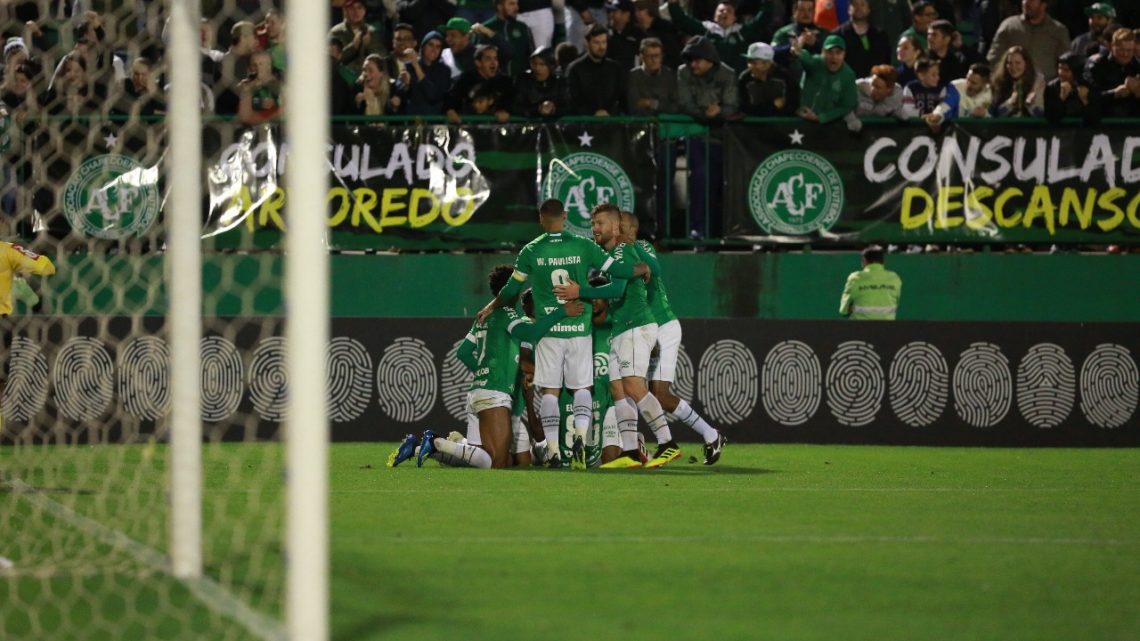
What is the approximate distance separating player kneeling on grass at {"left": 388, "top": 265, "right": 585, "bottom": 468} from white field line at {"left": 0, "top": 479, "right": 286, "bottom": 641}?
3.56 m

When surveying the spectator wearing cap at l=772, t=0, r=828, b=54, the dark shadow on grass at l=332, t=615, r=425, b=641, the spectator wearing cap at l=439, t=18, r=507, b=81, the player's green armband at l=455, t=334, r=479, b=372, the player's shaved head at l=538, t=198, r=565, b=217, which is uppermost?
the spectator wearing cap at l=772, t=0, r=828, b=54

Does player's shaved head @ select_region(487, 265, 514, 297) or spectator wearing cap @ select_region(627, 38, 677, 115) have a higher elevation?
spectator wearing cap @ select_region(627, 38, 677, 115)

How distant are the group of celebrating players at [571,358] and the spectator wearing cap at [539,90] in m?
3.28

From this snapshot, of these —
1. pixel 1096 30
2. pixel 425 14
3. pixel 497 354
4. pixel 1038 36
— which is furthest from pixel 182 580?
pixel 1096 30

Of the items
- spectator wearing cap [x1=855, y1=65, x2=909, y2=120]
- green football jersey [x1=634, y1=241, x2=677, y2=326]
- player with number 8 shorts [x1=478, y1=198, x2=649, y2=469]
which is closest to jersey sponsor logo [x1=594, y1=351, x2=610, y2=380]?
player with number 8 shorts [x1=478, y1=198, x2=649, y2=469]

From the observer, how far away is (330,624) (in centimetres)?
586

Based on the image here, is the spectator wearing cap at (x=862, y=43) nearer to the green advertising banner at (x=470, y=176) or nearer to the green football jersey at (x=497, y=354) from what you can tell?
the green advertising banner at (x=470, y=176)

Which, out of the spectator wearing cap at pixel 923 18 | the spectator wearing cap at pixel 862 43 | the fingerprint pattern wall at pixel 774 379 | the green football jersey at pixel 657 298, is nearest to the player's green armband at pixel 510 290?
the green football jersey at pixel 657 298

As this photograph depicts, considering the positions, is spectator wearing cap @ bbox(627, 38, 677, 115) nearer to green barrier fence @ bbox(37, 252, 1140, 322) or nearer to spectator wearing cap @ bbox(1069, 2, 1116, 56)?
green barrier fence @ bbox(37, 252, 1140, 322)

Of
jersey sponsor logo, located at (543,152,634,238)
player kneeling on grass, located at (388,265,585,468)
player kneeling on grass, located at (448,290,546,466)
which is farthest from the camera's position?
jersey sponsor logo, located at (543,152,634,238)

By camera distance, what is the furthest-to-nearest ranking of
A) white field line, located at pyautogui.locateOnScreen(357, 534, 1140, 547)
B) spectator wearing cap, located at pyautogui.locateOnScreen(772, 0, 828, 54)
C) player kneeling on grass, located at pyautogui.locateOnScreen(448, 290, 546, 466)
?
1. spectator wearing cap, located at pyautogui.locateOnScreen(772, 0, 828, 54)
2. player kneeling on grass, located at pyautogui.locateOnScreen(448, 290, 546, 466)
3. white field line, located at pyautogui.locateOnScreen(357, 534, 1140, 547)

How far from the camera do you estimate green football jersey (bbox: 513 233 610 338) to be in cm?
1271

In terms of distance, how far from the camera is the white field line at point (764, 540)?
814 centimetres

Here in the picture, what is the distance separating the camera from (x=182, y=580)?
263 inches
